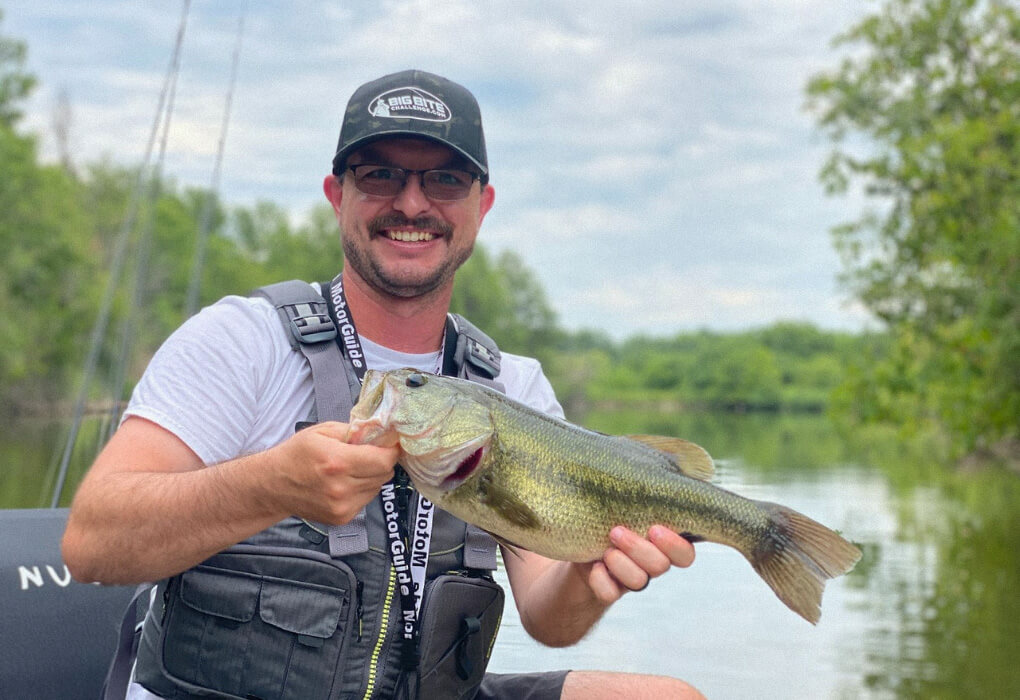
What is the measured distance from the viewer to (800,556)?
2.84 meters

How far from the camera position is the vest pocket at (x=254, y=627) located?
9.11 feet

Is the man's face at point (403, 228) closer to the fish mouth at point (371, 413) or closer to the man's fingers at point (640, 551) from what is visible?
the fish mouth at point (371, 413)

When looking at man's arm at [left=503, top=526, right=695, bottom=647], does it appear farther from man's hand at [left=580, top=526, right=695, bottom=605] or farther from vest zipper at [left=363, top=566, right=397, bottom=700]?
vest zipper at [left=363, top=566, right=397, bottom=700]

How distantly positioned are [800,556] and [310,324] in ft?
4.90

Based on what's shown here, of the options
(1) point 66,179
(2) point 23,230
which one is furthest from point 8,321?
(1) point 66,179

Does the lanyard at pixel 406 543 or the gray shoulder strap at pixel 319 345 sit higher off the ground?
the gray shoulder strap at pixel 319 345

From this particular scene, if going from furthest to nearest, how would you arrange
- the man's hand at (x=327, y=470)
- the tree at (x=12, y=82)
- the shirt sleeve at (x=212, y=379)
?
1. the tree at (x=12, y=82)
2. the shirt sleeve at (x=212, y=379)
3. the man's hand at (x=327, y=470)

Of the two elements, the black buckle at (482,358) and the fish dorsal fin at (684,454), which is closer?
the fish dorsal fin at (684,454)

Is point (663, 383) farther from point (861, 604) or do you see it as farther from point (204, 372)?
point (204, 372)

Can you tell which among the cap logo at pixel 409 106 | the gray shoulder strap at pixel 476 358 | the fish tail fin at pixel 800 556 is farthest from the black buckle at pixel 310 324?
the fish tail fin at pixel 800 556

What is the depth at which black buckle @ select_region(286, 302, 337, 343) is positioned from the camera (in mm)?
3037

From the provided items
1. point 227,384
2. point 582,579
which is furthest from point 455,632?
point 227,384

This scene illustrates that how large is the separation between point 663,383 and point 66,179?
174ft

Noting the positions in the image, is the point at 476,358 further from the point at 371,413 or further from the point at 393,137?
the point at 371,413
